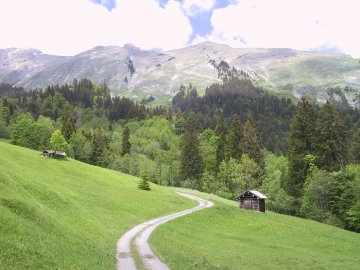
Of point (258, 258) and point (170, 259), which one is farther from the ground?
point (170, 259)

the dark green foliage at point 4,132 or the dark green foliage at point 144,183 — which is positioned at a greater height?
the dark green foliage at point 4,132

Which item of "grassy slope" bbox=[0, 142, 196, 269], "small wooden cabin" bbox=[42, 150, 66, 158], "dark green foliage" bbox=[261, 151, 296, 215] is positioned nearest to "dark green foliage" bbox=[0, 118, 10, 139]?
"small wooden cabin" bbox=[42, 150, 66, 158]

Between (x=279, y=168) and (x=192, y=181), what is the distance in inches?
1126

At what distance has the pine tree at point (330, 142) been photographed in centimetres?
8312

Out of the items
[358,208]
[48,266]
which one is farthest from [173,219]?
[48,266]

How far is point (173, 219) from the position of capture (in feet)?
189

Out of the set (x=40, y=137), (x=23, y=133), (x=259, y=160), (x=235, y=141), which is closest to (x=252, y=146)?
(x=259, y=160)

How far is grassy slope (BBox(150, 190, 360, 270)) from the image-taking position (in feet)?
114

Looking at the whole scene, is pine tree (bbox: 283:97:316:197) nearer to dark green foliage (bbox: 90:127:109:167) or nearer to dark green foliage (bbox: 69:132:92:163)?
dark green foliage (bbox: 90:127:109:167)

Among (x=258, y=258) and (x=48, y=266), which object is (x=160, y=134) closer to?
(x=258, y=258)

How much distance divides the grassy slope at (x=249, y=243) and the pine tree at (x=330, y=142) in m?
19.8

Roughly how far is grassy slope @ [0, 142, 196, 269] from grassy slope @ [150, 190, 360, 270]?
5.59 metres

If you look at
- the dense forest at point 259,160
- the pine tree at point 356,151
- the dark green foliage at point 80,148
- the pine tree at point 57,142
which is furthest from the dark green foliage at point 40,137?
the pine tree at point 356,151

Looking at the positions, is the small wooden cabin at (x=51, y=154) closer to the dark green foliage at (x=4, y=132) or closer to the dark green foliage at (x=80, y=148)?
the dark green foliage at (x=80, y=148)
